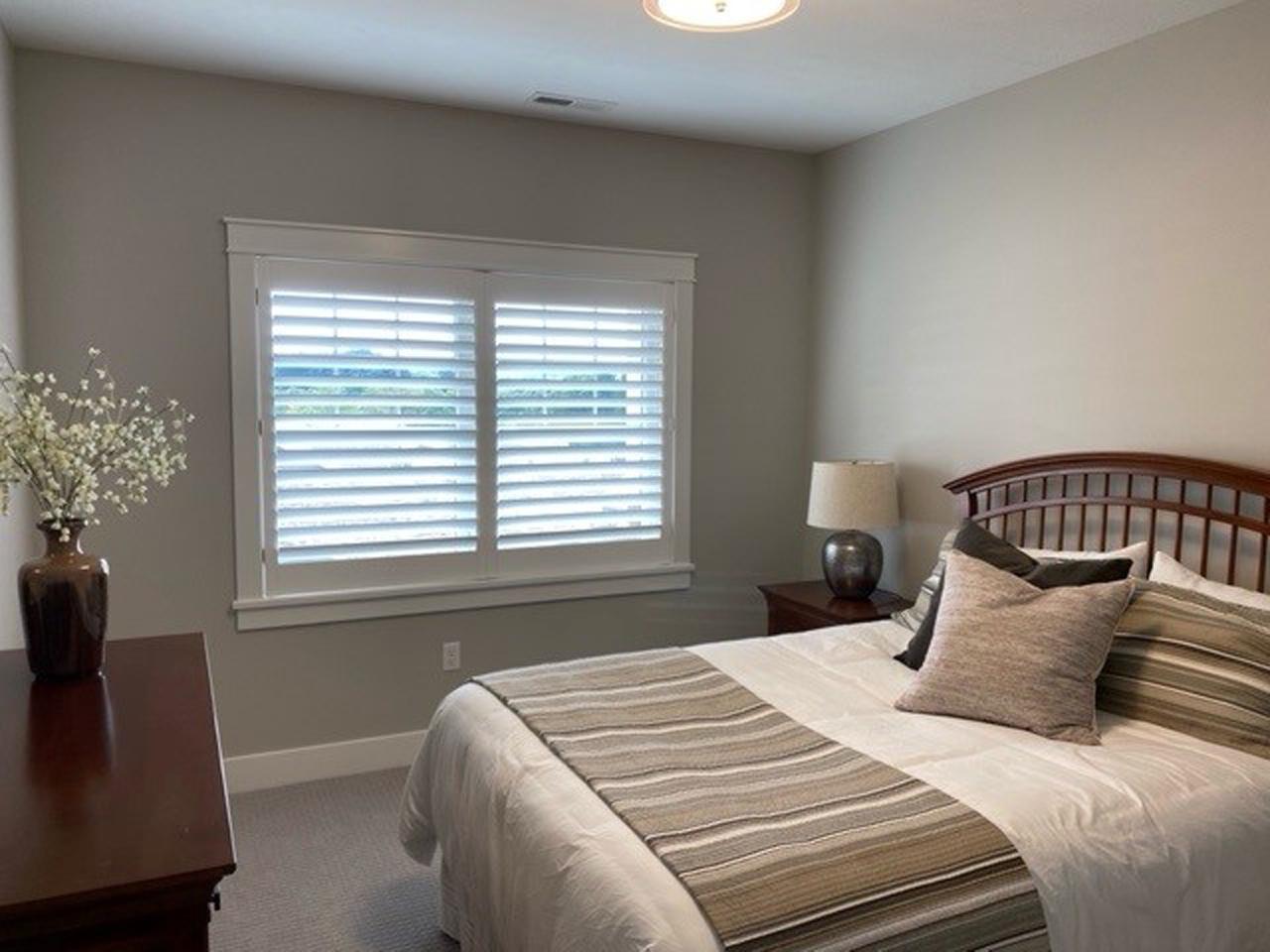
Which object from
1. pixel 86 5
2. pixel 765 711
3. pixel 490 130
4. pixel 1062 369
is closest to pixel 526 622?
pixel 765 711

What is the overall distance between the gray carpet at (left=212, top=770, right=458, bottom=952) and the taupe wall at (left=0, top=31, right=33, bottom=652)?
103 cm

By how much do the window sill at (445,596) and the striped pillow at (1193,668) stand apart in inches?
83.4

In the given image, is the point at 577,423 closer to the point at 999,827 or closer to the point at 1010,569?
the point at 1010,569

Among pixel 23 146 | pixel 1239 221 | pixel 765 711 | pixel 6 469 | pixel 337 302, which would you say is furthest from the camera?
pixel 337 302

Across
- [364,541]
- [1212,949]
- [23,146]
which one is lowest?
[1212,949]

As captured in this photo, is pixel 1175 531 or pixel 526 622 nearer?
pixel 1175 531

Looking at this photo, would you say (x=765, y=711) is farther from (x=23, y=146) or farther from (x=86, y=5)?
(x=23, y=146)

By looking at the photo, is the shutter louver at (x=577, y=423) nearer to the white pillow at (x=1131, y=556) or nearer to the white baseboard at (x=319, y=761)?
the white baseboard at (x=319, y=761)

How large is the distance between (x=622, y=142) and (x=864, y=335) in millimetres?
1368

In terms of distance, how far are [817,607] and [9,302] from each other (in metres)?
3.00

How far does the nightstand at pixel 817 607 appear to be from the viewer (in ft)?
11.7

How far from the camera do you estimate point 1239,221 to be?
2.66 meters

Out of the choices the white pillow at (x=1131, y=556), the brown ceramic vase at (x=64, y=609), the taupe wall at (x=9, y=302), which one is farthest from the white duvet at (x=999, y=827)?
the taupe wall at (x=9, y=302)

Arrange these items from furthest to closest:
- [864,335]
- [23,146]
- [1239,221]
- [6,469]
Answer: [864,335] < [23,146] < [1239,221] < [6,469]
